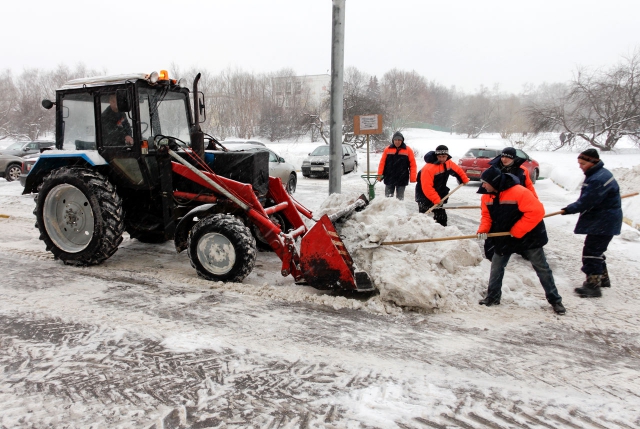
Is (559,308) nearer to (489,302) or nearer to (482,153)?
(489,302)

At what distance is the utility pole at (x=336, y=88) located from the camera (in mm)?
7586

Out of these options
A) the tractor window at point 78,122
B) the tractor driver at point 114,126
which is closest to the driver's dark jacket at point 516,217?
the tractor driver at point 114,126

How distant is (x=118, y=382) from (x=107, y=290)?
1.96m

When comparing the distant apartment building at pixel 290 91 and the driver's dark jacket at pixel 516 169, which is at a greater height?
the distant apartment building at pixel 290 91

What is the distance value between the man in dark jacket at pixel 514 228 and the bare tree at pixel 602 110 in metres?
22.4

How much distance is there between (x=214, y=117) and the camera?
141 ft

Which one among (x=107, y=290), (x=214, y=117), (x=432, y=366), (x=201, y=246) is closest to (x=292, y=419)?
(x=432, y=366)

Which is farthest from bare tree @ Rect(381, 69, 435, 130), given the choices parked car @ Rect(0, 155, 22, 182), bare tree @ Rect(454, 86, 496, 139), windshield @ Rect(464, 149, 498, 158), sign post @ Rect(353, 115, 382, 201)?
sign post @ Rect(353, 115, 382, 201)

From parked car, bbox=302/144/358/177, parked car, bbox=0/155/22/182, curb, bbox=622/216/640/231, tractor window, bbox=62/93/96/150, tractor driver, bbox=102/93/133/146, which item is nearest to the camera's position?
tractor driver, bbox=102/93/133/146

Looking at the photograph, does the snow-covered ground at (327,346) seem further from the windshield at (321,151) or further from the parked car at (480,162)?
the windshield at (321,151)

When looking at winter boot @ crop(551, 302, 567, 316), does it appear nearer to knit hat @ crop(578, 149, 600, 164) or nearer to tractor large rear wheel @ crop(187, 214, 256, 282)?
knit hat @ crop(578, 149, 600, 164)

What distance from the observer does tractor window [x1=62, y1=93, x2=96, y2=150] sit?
5.36 meters

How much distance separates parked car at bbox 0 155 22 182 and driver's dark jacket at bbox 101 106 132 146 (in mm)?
12893

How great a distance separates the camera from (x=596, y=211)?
4.80 m
